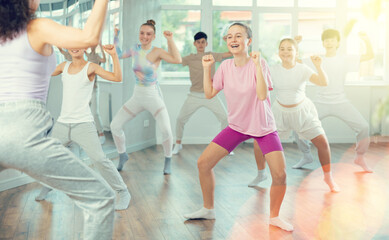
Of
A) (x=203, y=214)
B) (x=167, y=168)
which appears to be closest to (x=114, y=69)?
(x=203, y=214)

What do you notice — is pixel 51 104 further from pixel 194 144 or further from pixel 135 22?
pixel 194 144

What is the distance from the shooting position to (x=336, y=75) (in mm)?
4645

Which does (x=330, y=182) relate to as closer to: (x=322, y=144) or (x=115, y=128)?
(x=322, y=144)

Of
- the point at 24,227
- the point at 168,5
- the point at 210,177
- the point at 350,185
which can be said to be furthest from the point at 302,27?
the point at 24,227

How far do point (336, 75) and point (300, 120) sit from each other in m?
0.89

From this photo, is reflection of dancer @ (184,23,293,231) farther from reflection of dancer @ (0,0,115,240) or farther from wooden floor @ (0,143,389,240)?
reflection of dancer @ (0,0,115,240)

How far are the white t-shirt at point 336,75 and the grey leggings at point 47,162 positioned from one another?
10.9 feet

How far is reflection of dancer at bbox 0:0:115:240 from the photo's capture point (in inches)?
61.8

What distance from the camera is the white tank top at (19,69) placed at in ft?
5.25

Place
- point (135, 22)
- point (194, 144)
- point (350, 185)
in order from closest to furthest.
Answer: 1. point (350, 185)
2. point (135, 22)
3. point (194, 144)

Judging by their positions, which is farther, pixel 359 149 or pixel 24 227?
pixel 359 149

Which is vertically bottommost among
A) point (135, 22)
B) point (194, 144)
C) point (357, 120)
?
point (194, 144)

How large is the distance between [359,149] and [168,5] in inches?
142

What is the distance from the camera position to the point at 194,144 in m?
7.04
